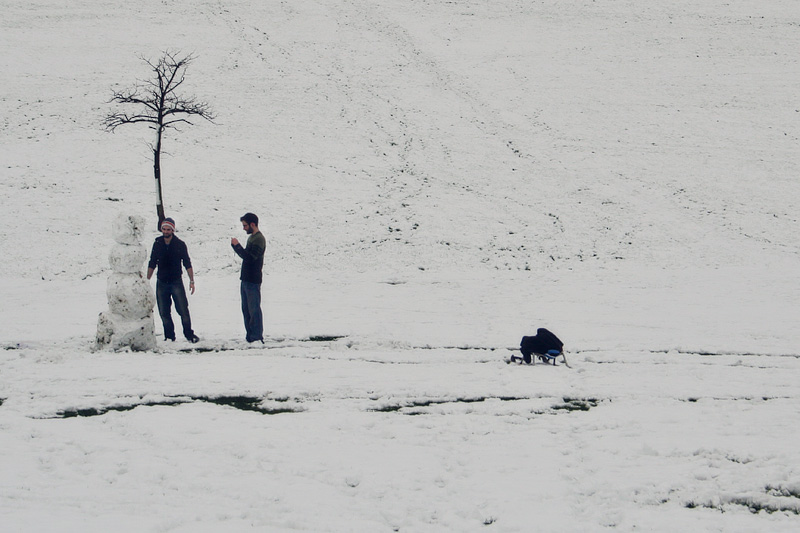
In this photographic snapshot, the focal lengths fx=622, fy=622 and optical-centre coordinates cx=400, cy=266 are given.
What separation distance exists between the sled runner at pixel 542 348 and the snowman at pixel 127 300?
6042 mm

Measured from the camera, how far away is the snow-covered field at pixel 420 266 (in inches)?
225

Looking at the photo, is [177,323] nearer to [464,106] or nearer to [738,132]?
[464,106]

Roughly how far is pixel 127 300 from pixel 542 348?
669 cm

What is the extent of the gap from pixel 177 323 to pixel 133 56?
3026cm

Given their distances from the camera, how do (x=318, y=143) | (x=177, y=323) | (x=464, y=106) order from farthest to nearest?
(x=464, y=106)
(x=318, y=143)
(x=177, y=323)

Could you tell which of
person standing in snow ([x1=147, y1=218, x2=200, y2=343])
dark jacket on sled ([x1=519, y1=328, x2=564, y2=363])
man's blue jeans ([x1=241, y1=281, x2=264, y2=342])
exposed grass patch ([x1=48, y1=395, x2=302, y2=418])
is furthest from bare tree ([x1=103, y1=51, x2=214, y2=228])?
dark jacket on sled ([x1=519, y1=328, x2=564, y2=363])

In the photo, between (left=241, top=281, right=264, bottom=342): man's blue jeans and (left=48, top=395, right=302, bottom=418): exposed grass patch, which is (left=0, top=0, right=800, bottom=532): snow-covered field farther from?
(left=241, top=281, right=264, bottom=342): man's blue jeans

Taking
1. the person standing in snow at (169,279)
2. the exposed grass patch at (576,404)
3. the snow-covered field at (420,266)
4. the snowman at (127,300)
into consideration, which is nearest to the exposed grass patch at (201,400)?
the snow-covered field at (420,266)

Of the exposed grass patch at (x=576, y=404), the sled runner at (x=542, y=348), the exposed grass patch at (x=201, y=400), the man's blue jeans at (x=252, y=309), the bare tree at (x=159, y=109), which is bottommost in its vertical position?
the exposed grass patch at (x=576, y=404)

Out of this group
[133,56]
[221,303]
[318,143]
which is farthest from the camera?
[133,56]

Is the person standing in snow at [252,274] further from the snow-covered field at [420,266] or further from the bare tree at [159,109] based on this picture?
the bare tree at [159,109]

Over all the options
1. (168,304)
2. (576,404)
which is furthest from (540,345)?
(168,304)

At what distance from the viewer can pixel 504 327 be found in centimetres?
1314

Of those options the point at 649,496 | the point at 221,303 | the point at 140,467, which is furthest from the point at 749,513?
the point at 221,303
